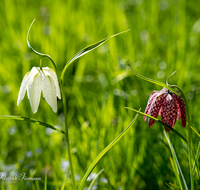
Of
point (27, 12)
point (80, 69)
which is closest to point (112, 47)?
point (80, 69)

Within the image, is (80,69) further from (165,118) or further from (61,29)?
(165,118)

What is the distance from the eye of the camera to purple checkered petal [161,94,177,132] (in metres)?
0.84

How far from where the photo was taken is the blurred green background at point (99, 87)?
127 cm

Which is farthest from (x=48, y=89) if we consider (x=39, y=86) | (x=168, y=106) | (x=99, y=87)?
(x=99, y=87)

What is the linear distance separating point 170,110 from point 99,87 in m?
1.29

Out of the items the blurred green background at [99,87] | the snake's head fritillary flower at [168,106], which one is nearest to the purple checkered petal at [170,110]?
the snake's head fritillary flower at [168,106]

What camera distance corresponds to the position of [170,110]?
0.85 m

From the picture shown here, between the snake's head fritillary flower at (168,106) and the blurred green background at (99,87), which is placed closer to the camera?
the snake's head fritillary flower at (168,106)

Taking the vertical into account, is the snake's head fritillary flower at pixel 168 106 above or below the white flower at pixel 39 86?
below

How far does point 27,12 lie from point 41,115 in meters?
1.53

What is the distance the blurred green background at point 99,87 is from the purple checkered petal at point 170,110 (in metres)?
0.24

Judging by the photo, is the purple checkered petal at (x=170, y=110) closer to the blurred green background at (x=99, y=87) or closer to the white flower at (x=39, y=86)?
the blurred green background at (x=99, y=87)

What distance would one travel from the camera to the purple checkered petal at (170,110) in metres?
0.84

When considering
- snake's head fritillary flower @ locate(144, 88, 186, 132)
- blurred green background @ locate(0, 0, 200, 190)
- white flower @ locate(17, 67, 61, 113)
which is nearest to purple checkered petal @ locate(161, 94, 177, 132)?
snake's head fritillary flower @ locate(144, 88, 186, 132)
